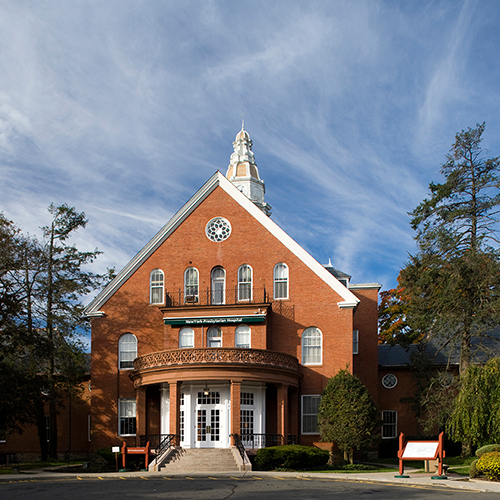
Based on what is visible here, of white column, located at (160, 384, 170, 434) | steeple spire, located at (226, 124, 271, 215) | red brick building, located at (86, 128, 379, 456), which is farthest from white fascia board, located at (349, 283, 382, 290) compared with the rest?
steeple spire, located at (226, 124, 271, 215)

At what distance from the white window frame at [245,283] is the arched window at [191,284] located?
2.48 m

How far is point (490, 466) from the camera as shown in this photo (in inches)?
870

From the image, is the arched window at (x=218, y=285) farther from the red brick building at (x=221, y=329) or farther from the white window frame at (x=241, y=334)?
the white window frame at (x=241, y=334)

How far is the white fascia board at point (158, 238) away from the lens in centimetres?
3738

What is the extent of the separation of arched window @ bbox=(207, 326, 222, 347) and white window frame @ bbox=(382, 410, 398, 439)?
1242cm

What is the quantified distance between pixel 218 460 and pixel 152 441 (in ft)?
20.3

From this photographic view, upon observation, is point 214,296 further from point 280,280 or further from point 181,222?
point 181,222

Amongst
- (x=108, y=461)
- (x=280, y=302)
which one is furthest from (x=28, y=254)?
(x=280, y=302)

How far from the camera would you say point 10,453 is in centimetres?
4069

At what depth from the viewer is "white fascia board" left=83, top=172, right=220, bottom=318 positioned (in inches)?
1471

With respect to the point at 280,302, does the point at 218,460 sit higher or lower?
lower

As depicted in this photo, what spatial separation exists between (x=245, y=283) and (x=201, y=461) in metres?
11.4

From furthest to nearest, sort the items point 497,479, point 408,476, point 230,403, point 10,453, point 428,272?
point 10,453 < point 428,272 < point 230,403 < point 408,476 < point 497,479

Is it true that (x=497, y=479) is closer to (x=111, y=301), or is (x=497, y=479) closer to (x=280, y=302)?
(x=280, y=302)
